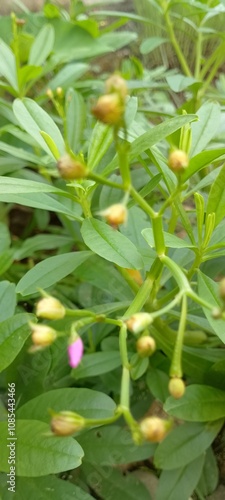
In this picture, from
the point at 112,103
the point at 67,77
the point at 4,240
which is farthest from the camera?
the point at 67,77

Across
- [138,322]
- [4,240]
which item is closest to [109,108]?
[138,322]

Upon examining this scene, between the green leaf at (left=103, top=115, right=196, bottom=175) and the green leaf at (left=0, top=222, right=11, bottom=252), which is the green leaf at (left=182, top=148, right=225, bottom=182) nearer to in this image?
the green leaf at (left=103, top=115, right=196, bottom=175)

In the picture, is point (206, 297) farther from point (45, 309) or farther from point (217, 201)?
point (45, 309)

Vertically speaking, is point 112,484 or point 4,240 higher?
point 4,240

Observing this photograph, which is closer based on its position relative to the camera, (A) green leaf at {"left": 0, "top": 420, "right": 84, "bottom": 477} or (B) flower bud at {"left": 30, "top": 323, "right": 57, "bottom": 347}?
(B) flower bud at {"left": 30, "top": 323, "right": 57, "bottom": 347}

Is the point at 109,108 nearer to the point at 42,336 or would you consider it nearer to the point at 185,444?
the point at 42,336

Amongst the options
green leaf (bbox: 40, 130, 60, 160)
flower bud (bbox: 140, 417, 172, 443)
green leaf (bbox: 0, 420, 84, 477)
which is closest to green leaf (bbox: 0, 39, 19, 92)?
green leaf (bbox: 40, 130, 60, 160)

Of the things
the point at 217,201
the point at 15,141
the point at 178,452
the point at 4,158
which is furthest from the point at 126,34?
the point at 178,452
